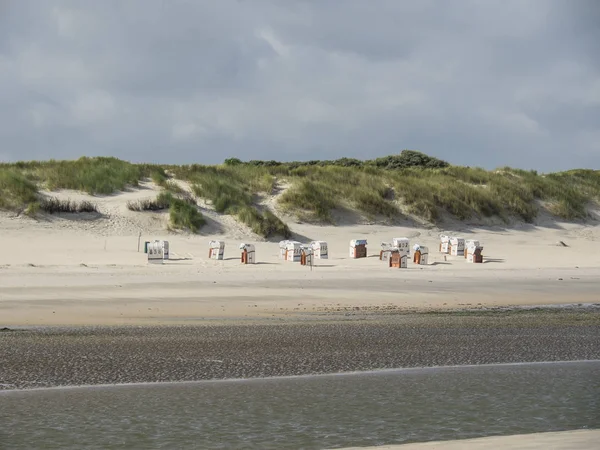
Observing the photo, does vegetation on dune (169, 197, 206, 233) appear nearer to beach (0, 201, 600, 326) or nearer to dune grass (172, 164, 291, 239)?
beach (0, 201, 600, 326)

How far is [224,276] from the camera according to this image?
753 inches

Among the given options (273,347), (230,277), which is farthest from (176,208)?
(273,347)

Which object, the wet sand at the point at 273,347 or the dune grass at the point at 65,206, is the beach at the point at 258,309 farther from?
the dune grass at the point at 65,206

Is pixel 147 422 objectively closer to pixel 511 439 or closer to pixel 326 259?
pixel 511 439

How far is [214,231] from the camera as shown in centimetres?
2650

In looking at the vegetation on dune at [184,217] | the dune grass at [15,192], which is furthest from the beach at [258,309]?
the dune grass at [15,192]

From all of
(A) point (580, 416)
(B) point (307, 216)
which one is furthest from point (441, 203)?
(A) point (580, 416)

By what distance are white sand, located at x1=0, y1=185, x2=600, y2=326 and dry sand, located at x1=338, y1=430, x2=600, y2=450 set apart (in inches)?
301

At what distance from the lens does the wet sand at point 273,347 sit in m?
9.52

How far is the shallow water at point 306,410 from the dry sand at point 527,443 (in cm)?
27

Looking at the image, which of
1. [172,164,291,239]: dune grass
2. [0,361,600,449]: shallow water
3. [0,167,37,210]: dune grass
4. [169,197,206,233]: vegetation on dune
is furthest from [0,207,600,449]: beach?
[0,167,37,210]: dune grass

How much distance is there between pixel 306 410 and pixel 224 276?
11.3 meters

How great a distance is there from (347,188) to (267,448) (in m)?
26.6

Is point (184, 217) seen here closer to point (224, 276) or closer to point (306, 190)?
point (306, 190)
